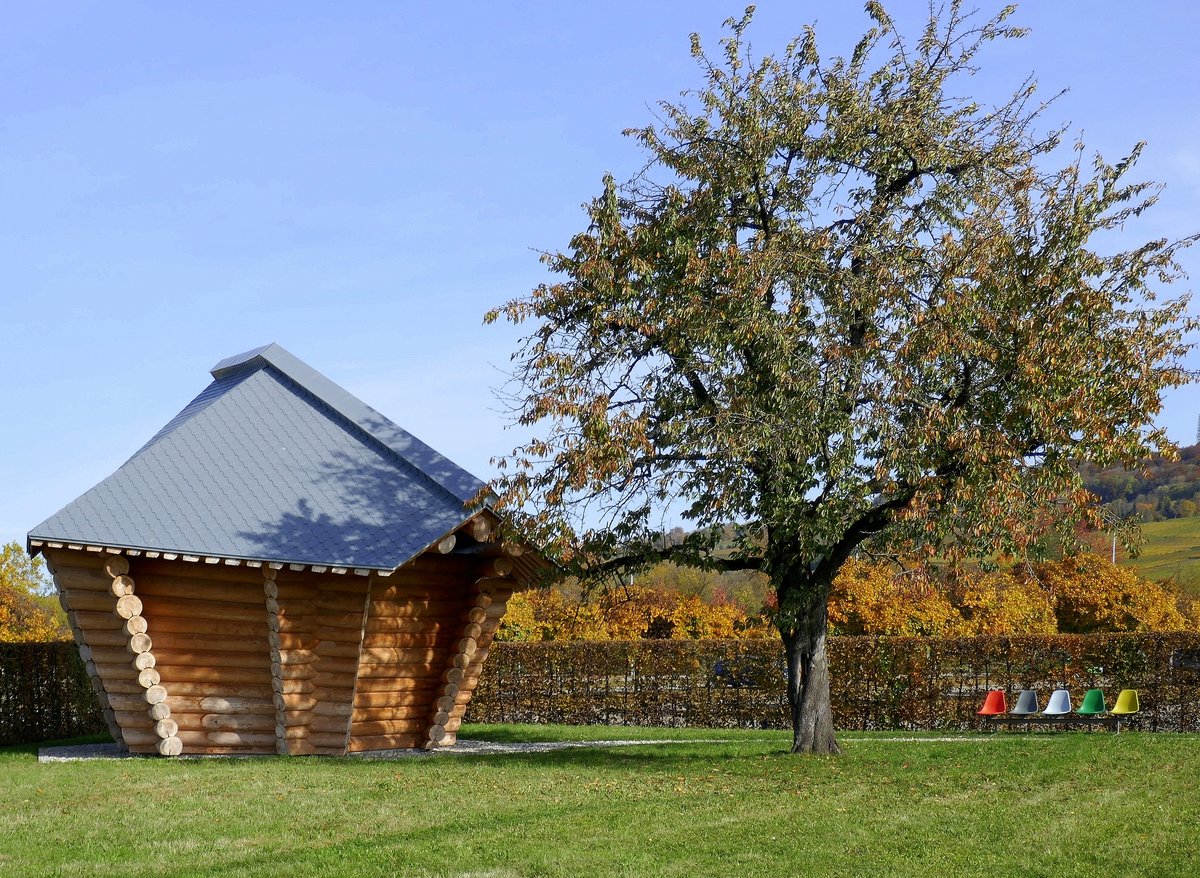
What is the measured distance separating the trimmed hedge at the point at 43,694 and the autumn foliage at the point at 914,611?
374 inches

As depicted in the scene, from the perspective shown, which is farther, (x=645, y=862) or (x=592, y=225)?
(x=592, y=225)

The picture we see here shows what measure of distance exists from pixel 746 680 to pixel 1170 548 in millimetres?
105180

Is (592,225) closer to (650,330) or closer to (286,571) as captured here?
(650,330)

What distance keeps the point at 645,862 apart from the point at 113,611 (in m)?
9.55

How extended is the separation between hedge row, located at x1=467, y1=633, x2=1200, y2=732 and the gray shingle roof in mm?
7490

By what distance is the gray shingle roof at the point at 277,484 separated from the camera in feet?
49.7

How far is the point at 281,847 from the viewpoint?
938cm

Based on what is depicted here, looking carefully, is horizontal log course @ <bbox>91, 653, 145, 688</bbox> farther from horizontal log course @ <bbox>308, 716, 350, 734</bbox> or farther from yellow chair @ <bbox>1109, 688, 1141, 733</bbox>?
yellow chair @ <bbox>1109, 688, 1141, 733</bbox>

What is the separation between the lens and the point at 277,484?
1694 centimetres

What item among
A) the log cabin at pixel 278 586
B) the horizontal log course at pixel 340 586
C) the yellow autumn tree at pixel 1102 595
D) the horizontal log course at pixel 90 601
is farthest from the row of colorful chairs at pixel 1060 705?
the yellow autumn tree at pixel 1102 595

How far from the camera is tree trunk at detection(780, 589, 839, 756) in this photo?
15242mm

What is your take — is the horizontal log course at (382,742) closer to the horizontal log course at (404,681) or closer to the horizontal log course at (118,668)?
the horizontal log course at (404,681)

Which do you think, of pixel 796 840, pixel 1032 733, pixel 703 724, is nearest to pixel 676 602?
pixel 703 724

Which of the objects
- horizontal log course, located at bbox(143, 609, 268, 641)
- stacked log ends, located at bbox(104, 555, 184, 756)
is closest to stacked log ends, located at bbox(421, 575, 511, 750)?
horizontal log course, located at bbox(143, 609, 268, 641)
